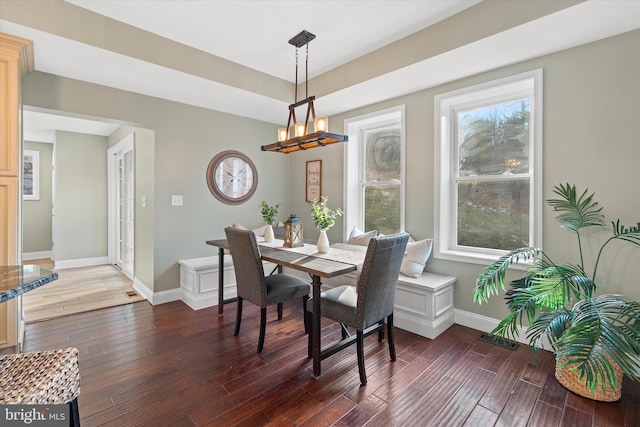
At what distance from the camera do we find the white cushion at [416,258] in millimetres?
3125

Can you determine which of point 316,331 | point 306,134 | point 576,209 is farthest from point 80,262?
point 576,209

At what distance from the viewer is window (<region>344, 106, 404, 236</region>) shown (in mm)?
3816

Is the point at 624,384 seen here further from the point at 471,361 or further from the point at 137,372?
the point at 137,372

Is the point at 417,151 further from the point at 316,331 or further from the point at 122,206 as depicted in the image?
the point at 122,206

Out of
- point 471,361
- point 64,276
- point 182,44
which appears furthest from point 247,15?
point 64,276

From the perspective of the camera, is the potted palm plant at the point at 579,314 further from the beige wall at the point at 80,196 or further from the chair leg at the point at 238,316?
the beige wall at the point at 80,196

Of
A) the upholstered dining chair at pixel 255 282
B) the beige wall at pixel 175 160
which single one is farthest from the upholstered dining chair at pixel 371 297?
the beige wall at pixel 175 160

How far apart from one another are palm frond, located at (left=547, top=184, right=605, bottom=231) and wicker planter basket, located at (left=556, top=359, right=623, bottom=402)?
37.0 inches

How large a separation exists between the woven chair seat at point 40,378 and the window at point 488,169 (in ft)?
9.94

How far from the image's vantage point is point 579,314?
1914 millimetres

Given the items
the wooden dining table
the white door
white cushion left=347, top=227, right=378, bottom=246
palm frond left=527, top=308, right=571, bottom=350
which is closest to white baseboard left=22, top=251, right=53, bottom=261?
the white door

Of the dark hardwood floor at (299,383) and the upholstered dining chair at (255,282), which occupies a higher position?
the upholstered dining chair at (255,282)

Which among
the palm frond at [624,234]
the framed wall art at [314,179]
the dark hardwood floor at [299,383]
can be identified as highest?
the framed wall art at [314,179]

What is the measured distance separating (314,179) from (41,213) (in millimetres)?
6107
